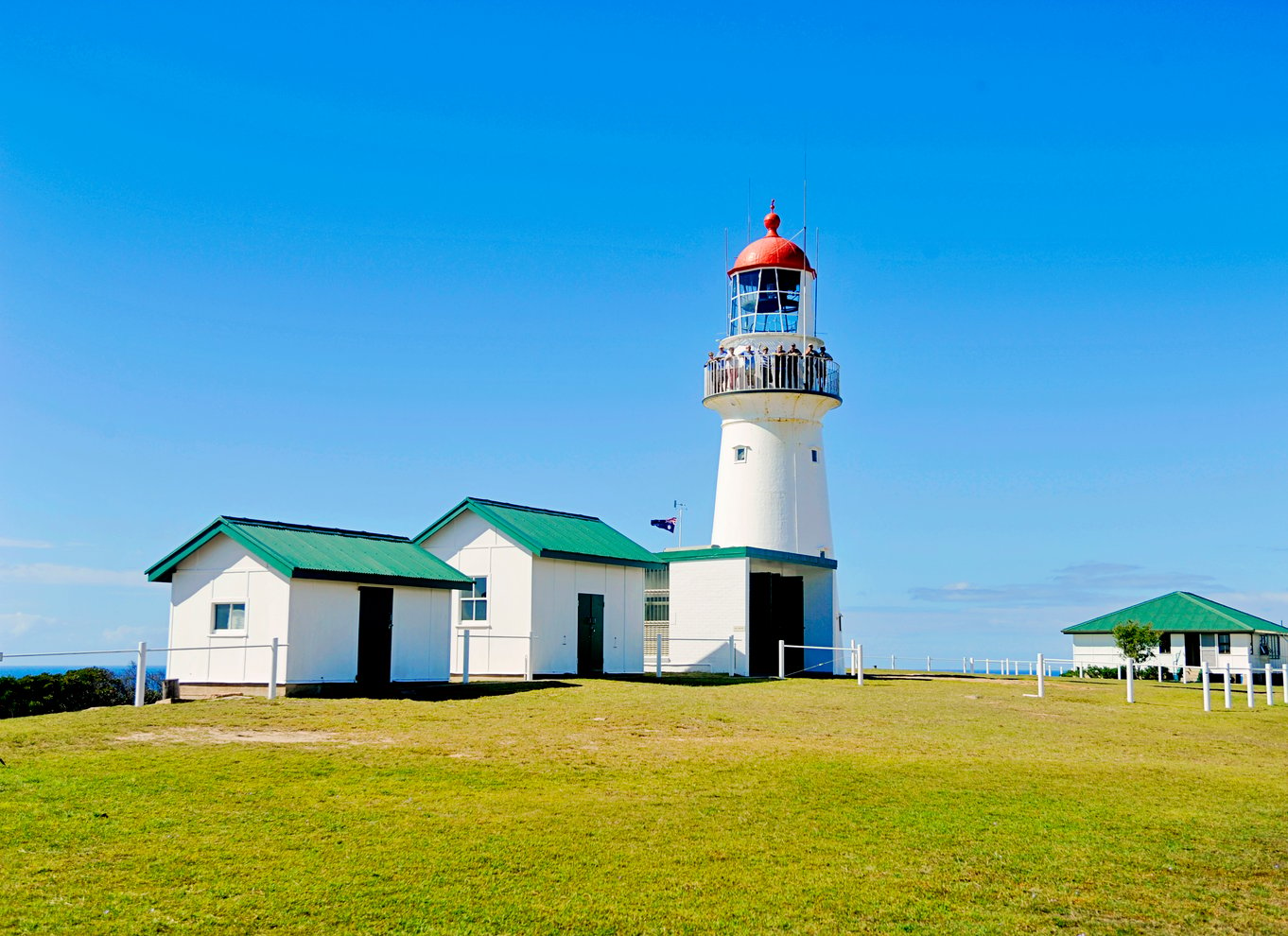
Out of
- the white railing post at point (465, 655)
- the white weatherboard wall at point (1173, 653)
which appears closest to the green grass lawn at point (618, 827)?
the white railing post at point (465, 655)

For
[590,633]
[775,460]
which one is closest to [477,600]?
[590,633]

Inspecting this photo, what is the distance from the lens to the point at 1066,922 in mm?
8898

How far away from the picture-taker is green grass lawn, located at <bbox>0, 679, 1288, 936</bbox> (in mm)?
8852

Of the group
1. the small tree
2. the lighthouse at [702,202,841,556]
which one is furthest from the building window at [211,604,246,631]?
the small tree

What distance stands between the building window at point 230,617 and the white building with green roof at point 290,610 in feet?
0.08

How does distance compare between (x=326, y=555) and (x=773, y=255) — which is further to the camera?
(x=773, y=255)

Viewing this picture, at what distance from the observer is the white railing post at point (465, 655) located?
2717cm

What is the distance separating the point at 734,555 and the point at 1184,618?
26.3 metres

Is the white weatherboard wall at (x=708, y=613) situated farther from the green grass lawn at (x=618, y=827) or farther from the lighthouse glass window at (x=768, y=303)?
the green grass lawn at (x=618, y=827)

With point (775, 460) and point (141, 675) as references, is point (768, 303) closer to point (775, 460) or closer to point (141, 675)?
point (775, 460)

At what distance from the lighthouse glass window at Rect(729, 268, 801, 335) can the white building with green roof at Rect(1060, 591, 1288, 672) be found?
22131mm

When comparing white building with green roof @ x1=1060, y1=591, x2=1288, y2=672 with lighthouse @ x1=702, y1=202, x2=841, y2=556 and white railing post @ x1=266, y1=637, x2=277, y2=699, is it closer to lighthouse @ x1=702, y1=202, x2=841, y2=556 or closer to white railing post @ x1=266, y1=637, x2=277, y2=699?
lighthouse @ x1=702, y1=202, x2=841, y2=556

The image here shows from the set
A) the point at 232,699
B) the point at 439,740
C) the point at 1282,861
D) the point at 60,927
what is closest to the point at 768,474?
the point at 232,699

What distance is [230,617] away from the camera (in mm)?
23953
